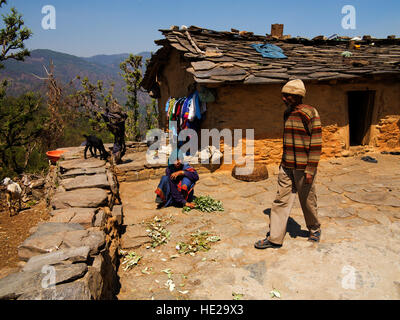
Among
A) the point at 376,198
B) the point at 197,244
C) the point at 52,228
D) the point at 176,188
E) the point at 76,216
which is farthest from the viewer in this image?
the point at 376,198

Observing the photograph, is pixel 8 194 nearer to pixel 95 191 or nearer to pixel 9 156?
pixel 95 191

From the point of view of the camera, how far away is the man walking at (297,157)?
3121 mm

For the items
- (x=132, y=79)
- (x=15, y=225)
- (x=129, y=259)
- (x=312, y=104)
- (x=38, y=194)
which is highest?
(x=132, y=79)

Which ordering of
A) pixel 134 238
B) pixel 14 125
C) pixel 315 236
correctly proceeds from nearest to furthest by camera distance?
pixel 315 236, pixel 134 238, pixel 14 125

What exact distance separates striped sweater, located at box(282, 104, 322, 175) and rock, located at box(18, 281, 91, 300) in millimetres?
2557

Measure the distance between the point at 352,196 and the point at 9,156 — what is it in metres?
14.5

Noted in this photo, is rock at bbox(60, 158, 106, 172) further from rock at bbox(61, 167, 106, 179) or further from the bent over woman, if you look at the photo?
the bent over woman

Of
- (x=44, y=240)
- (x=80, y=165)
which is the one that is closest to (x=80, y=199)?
(x=44, y=240)

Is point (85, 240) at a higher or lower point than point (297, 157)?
lower

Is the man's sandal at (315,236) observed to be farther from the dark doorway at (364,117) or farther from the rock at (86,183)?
the dark doorway at (364,117)

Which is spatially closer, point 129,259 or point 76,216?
point 76,216

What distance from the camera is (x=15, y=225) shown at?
269 inches

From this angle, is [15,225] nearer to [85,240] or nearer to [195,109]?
[195,109]

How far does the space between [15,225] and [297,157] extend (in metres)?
7.26
